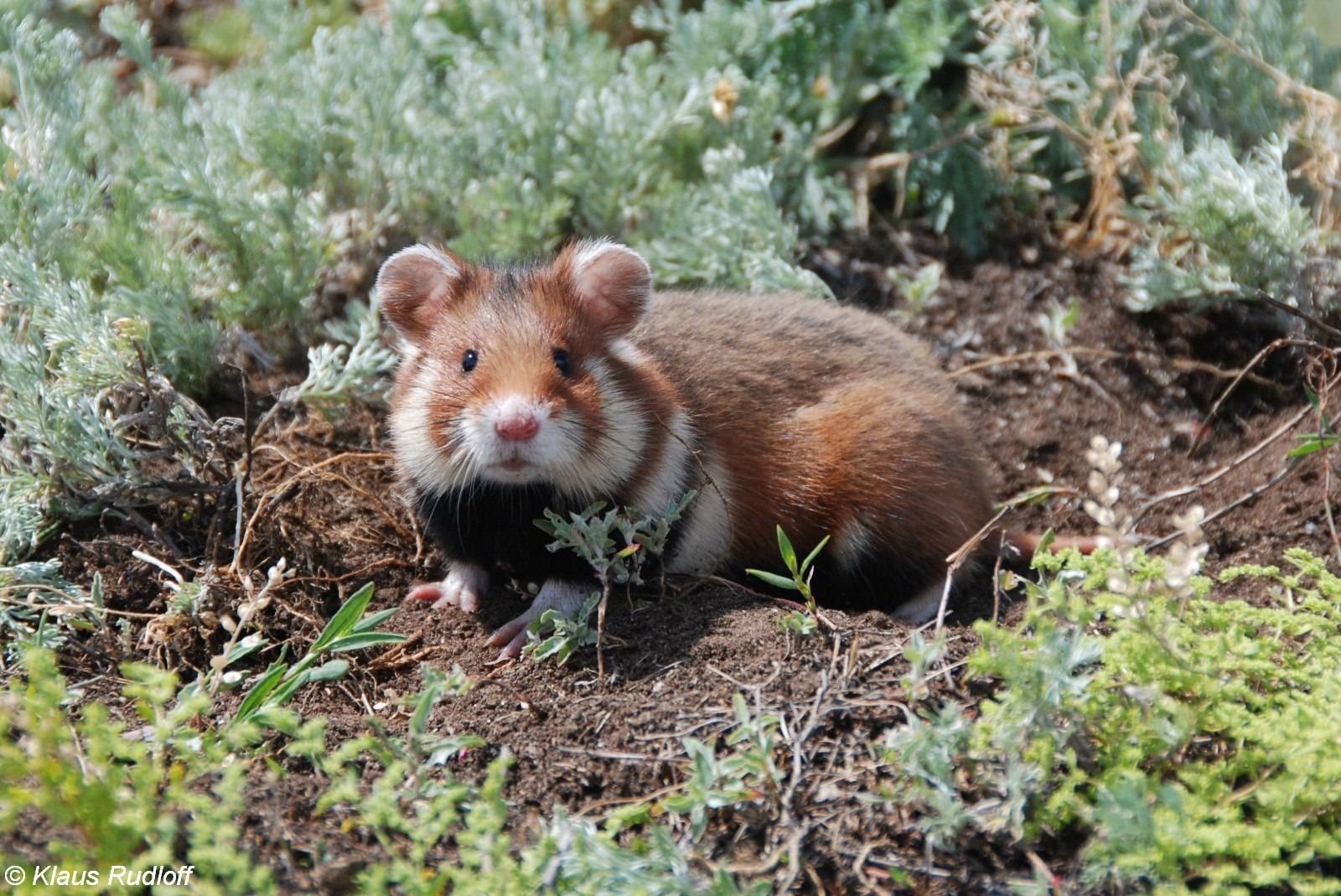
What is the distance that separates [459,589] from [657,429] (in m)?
1.03

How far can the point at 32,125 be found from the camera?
555 cm

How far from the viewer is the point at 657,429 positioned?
467 cm

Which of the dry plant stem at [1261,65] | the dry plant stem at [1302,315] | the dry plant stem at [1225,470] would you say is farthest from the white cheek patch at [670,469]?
the dry plant stem at [1261,65]

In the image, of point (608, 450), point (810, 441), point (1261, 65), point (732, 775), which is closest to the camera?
point (732, 775)

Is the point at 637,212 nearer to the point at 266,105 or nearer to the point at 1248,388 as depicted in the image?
the point at 266,105

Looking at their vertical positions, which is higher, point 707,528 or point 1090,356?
point 1090,356

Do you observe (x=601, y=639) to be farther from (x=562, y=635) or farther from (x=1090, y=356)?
(x=1090, y=356)

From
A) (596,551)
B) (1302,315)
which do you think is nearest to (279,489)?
(596,551)

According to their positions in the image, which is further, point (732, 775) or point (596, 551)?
point (596, 551)

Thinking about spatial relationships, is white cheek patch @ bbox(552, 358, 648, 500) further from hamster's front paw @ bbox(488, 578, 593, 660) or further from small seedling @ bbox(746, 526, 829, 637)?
small seedling @ bbox(746, 526, 829, 637)

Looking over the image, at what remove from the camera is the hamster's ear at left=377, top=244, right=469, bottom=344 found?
4.67 m

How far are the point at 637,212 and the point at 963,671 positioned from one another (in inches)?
133

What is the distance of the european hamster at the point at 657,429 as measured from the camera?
4.45 metres

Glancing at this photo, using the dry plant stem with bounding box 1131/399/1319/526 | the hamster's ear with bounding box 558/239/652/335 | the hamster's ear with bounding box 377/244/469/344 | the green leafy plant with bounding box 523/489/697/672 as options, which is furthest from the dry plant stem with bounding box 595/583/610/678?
the dry plant stem with bounding box 1131/399/1319/526
